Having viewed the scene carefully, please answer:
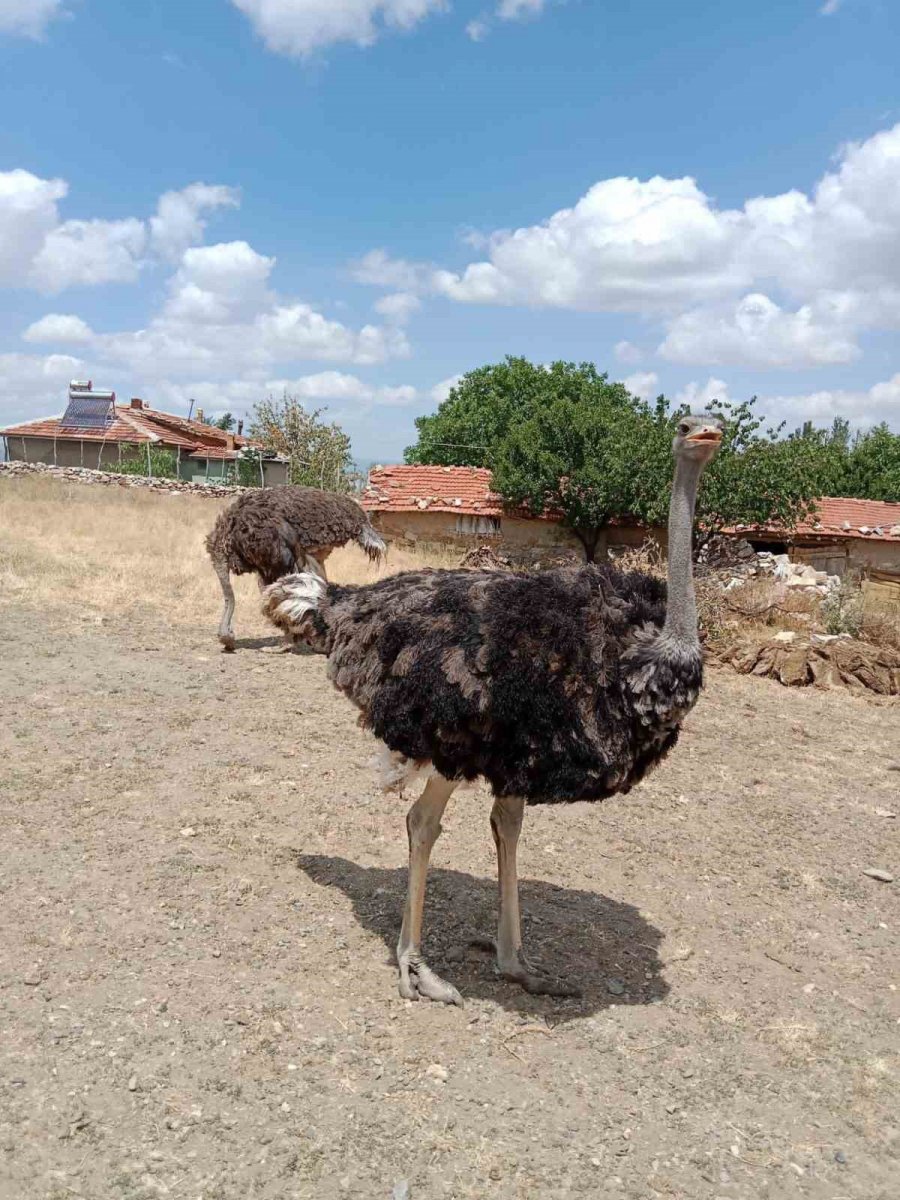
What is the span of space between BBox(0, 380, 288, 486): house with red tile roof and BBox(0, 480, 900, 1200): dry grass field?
2871 cm

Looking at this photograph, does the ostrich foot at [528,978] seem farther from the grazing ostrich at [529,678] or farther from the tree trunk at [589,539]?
the tree trunk at [589,539]

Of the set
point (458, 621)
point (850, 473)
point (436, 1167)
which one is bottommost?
point (436, 1167)

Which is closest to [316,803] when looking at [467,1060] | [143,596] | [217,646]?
[467,1060]

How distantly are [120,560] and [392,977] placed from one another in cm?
1068

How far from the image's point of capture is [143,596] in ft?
38.1

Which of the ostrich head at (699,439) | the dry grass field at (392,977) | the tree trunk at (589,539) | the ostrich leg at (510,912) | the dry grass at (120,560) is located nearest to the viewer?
the dry grass field at (392,977)

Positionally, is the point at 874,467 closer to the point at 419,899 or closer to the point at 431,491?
the point at 431,491

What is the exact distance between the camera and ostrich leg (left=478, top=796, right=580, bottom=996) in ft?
13.3

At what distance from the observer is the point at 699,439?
3.73 metres

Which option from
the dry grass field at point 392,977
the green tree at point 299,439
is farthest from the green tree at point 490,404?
the dry grass field at point 392,977

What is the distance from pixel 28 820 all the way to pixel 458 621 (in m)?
2.76

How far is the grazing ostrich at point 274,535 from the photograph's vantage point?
9602 millimetres

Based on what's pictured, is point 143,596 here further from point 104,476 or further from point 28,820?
point 104,476

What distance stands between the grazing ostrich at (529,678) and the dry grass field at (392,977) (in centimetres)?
56
